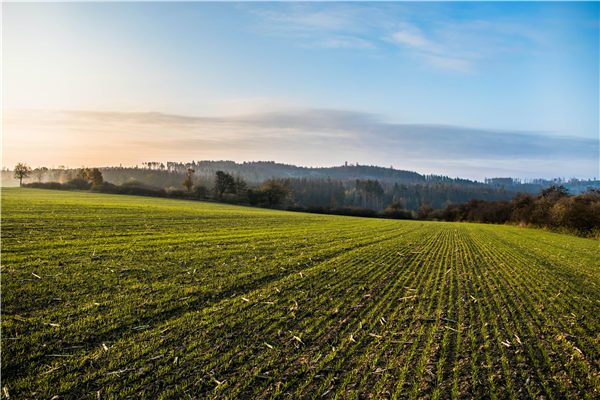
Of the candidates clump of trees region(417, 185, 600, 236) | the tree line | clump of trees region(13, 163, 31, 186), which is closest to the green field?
clump of trees region(417, 185, 600, 236)

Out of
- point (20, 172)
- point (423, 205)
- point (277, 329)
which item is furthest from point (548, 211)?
point (20, 172)

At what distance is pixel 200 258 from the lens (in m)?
12.6

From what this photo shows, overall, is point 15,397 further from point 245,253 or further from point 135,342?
point 245,253

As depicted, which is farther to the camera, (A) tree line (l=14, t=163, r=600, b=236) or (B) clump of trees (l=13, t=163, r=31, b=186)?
(B) clump of trees (l=13, t=163, r=31, b=186)

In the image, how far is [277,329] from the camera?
6543 mm

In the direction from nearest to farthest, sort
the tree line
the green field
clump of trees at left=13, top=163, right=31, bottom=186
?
Result: 1. the green field
2. the tree line
3. clump of trees at left=13, top=163, right=31, bottom=186

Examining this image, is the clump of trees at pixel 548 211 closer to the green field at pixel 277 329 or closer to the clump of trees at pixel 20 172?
the green field at pixel 277 329

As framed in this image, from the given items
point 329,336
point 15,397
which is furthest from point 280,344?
point 15,397

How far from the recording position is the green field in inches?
186

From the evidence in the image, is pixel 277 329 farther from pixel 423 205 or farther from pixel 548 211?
pixel 423 205

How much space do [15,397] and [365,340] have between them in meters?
5.63

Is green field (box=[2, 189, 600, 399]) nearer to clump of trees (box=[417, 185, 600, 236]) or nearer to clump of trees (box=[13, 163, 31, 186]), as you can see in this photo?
clump of trees (box=[417, 185, 600, 236])

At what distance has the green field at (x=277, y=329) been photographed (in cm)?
471

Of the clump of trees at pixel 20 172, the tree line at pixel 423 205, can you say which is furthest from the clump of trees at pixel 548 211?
the clump of trees at pixel 20 172
